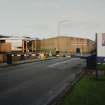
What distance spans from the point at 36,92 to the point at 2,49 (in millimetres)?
47947

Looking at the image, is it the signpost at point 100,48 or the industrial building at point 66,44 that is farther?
the industrial building at point 66,44

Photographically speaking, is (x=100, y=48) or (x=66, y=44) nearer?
(x=100, y=48)

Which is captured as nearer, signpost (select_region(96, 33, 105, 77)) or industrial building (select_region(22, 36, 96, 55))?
signpost (select_region(96, 33, 105, 77))

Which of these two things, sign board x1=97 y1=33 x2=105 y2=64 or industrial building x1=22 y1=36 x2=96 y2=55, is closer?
sign board x1=97 y1=33 x2=105 y2=64

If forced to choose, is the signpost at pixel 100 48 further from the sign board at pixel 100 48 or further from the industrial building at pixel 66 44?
the industrial building at pixel 66 44

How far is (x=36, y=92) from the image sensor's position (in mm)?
14656

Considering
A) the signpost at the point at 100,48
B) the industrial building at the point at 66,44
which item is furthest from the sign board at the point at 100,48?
the industrial building at the point at 66,44

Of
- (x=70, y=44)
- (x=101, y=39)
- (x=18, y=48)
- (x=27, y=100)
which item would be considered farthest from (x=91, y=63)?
(x=70, y=44)

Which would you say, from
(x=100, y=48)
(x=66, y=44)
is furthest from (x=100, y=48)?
(x=66, y=44)

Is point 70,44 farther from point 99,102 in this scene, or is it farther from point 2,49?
point 99,102

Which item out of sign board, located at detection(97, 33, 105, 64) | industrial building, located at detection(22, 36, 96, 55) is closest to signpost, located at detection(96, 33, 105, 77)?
sign board, located at detection(97, 33, 105, 64)

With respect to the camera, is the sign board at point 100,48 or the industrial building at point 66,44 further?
the industrial building at point 66,44

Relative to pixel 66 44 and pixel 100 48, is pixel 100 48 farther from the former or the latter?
pixel 66 44

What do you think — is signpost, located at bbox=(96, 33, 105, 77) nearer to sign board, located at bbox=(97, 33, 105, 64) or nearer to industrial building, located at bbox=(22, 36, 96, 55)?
sign board, located at bbox=(97, 33, 105, 64)
